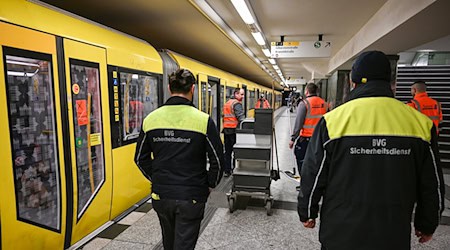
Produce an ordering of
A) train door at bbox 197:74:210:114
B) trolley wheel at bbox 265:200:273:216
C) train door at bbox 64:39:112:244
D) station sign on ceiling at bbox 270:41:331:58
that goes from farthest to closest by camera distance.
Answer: station sign on ceiling at bbox 270:41:331:58 → train door at bbox 197:74:210:114 → trolley wheel at bbox 265:200:273:216 → train door at bbox 64:39:112:244

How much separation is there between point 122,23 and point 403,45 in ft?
15.7

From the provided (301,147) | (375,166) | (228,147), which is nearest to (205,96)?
(228,147)

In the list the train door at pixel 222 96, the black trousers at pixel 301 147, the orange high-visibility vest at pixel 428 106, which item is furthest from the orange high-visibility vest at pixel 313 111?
the train door at pixel 222 96

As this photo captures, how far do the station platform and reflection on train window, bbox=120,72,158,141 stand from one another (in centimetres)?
98

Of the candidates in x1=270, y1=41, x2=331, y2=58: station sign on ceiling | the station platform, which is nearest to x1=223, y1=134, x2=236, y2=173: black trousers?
the station platform

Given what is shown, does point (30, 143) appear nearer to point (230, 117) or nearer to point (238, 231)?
point (238, 231)

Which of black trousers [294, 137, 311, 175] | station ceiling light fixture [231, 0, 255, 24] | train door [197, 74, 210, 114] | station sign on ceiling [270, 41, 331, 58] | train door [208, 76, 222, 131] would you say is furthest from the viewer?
station sign on ceiling [270, 41, 331, 58]

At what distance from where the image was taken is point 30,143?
196 centimetres

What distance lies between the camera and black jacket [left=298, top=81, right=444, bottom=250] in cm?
126

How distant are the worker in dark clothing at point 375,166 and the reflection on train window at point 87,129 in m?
2.01

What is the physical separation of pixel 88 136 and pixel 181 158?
4.30 ft

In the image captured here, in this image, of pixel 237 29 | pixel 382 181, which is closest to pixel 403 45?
pixel 237 29

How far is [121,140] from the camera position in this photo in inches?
118

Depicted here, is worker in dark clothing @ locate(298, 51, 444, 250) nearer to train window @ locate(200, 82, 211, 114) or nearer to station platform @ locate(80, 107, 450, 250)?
station platform @ locate(80, 107, 450, 250)
